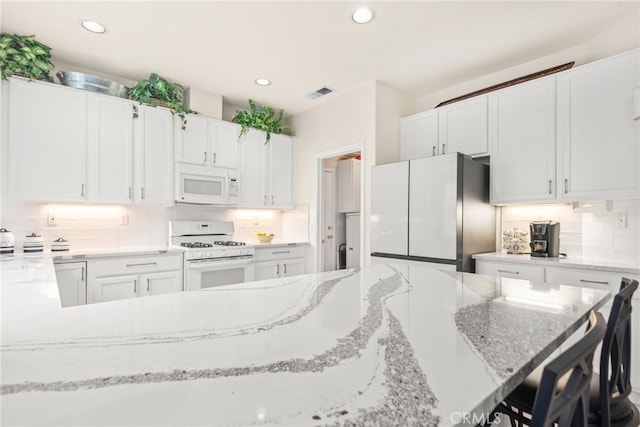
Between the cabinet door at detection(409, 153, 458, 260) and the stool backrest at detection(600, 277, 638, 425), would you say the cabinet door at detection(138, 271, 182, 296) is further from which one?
the stool backrest at detection(600, 277, 638, 425)

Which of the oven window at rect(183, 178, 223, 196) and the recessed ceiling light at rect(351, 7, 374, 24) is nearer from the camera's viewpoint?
the recessed ceiling light at rect(351, 7, 374, 24)

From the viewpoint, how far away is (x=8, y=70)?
103 inches

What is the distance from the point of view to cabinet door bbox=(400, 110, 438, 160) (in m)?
3.41

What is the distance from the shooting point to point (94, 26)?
254 cm

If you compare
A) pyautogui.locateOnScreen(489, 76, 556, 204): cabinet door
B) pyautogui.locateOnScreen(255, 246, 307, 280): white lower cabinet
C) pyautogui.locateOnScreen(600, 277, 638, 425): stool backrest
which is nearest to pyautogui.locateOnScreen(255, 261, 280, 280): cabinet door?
pyautogui.locateOnScreen(255, 246, 307, 280): white lower cabinet

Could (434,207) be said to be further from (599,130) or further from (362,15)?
(362,15)

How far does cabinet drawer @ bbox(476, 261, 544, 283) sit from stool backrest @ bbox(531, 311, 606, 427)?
2.14 meters

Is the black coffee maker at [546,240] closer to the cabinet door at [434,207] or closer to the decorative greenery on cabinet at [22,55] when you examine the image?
the cabinet door at [434,207]

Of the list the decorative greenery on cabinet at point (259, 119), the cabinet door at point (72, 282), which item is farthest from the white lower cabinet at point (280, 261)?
the cabinet door at point (72, 282)

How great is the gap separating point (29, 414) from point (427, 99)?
162 inches

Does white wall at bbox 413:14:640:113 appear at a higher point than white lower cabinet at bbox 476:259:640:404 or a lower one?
higher

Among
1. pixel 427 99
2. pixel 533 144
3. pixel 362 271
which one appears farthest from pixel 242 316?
pixel 427 99

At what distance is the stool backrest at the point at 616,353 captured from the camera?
3.01 ft

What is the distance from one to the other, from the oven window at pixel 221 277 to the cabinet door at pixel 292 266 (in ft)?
1.95
